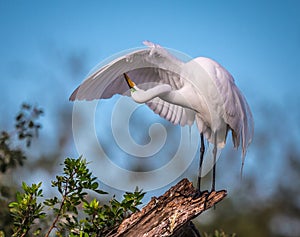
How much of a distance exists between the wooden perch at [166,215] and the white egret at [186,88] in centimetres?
91

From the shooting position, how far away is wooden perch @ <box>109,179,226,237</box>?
372 cm

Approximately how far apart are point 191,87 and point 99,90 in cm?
78

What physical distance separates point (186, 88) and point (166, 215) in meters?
1.40

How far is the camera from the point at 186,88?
482 cm

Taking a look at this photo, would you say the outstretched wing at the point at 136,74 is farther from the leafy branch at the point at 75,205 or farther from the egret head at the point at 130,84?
the leafy branch at the point at 75,205

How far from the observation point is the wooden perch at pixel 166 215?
372 centimetres

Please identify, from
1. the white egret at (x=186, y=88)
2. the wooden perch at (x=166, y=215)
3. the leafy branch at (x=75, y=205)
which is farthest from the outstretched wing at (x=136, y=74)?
the wooden perch at (x=166, y=215)

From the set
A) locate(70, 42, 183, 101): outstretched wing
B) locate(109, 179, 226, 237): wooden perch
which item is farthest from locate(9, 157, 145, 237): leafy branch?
locate(70, 42, 183, 101): outstretched wing

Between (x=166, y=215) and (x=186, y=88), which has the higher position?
(x=186, y=88)

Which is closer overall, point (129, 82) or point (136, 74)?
point (129, 82)

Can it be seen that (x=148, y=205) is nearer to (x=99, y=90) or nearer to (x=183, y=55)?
(x=99, y=90)

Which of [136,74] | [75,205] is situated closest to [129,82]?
[136,74]

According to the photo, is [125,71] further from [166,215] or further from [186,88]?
[166,215]

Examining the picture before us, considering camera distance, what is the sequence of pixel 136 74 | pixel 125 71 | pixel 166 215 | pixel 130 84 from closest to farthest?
pixel 166 215, pixel 130 84, pixel 125 71, pixel 136 74
